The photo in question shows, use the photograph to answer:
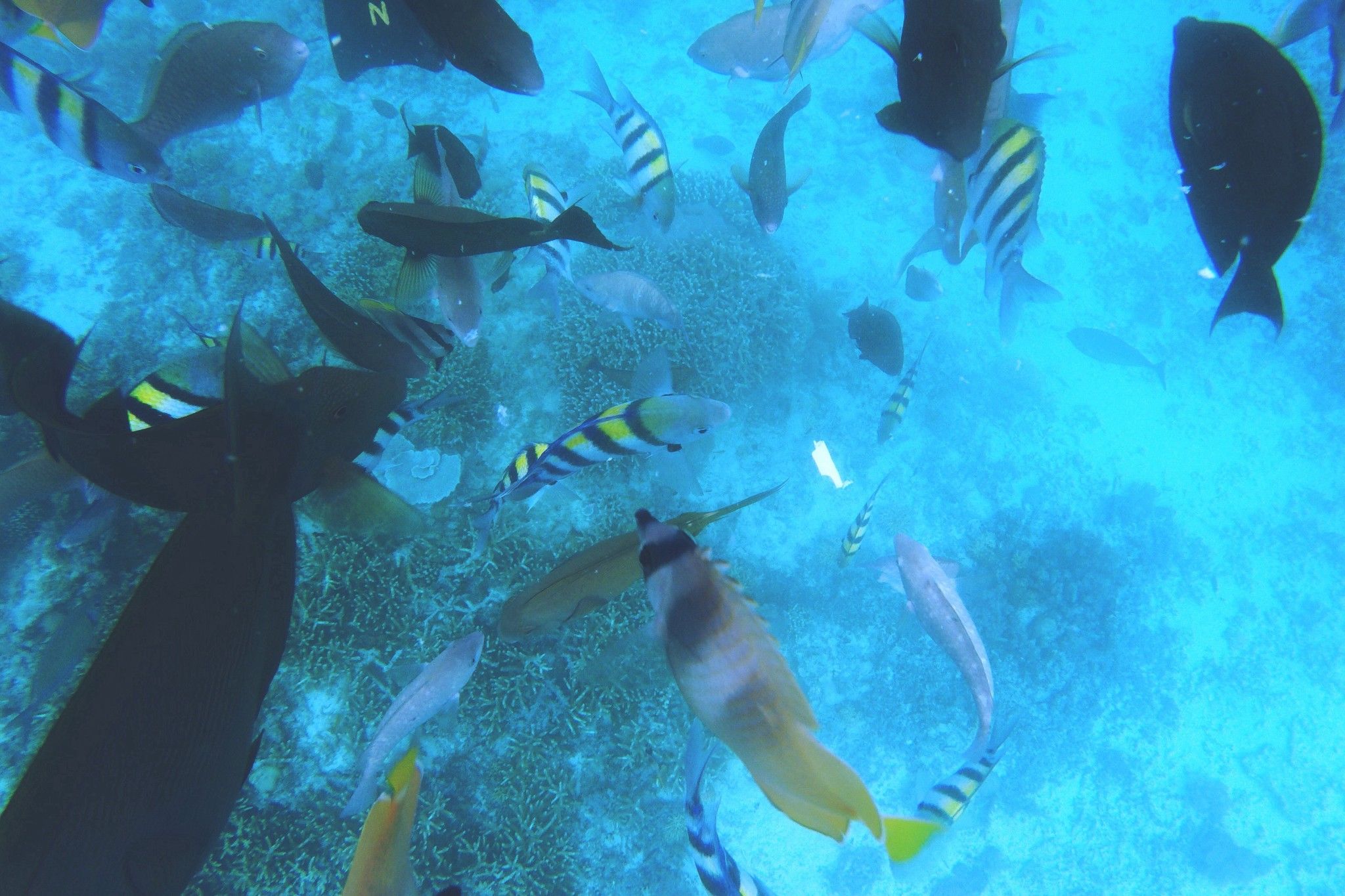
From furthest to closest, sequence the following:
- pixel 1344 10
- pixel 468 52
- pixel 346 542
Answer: pixel 346 542
pixel 468 52
pixel 1344 10

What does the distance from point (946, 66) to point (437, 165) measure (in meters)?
2.73

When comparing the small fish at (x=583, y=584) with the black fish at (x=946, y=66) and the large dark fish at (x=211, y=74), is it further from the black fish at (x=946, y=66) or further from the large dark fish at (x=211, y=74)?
the large dark fish at (x=211, y=74)

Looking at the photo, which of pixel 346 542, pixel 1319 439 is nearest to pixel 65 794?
pixel 346 542

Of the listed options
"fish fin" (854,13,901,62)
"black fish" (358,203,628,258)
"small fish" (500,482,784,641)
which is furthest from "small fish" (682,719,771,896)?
"fish fin" (854,13,901,62)

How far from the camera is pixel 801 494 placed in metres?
6.04

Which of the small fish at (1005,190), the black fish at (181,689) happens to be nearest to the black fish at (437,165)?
the black fish at (181,689)

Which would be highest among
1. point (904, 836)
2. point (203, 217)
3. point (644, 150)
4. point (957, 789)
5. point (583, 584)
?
point (644, 150)

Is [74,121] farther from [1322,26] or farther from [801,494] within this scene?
[1322,26]

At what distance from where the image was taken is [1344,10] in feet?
8.48

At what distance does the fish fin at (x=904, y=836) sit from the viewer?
8.80 ft

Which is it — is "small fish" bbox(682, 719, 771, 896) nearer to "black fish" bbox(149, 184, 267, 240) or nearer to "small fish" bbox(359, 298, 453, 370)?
"small fish" bbox(359, 298, 453, 370)

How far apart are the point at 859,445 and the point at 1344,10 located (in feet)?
15.0

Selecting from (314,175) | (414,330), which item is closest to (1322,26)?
(414,330)

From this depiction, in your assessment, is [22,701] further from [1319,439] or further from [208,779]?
[1319,439]
